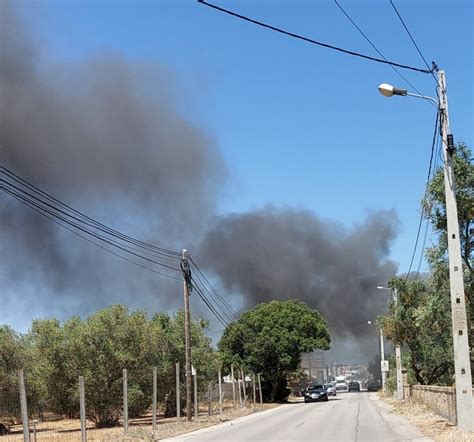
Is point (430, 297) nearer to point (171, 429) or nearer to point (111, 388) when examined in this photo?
point (171, 429)

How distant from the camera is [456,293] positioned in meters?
17.0

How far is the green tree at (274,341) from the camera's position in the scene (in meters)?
62.6

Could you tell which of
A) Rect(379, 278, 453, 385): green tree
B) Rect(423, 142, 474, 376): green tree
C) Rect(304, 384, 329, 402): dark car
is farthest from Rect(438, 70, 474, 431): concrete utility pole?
Rect(304, 384, 329, 402): dark car

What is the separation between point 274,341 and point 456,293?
46336mm

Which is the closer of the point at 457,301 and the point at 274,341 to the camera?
the point at 457,301

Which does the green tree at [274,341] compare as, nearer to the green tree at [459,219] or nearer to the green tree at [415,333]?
the green tree at [415,333]

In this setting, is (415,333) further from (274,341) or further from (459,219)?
(274,341)

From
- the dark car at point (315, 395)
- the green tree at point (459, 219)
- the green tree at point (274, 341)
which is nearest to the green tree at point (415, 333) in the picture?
the green tree at point (459, 219)

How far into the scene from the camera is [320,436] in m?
20.3

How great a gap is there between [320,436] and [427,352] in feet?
73.0

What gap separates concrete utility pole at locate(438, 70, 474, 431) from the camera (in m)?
16.5

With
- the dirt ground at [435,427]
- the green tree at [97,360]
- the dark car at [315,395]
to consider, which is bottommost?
the dark car at [315,395]

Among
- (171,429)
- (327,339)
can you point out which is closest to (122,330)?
(171,429)

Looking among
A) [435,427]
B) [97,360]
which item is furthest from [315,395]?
[435,427]
